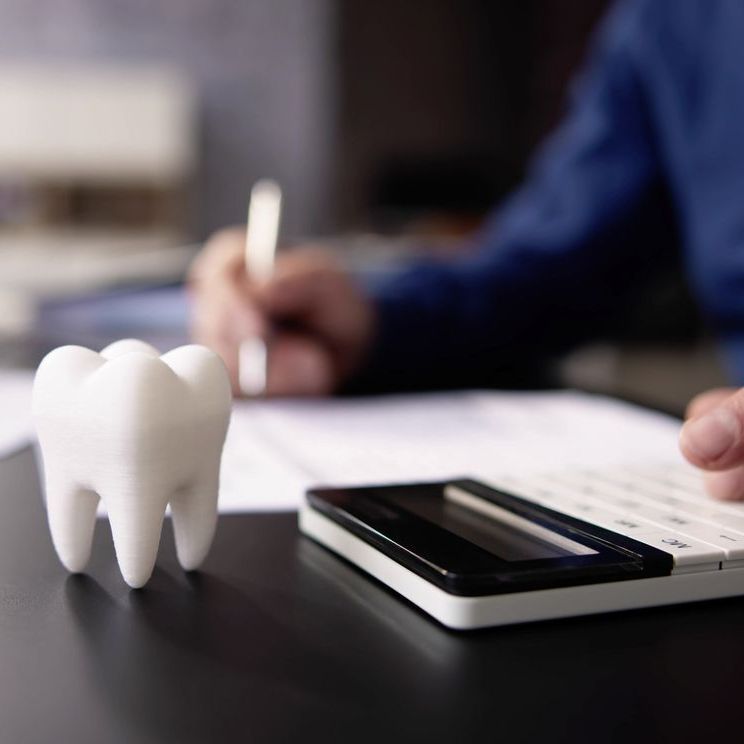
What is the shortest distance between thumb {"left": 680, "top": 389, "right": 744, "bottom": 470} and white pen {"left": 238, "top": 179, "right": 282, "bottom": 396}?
0.40 meters

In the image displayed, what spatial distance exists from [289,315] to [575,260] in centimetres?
30

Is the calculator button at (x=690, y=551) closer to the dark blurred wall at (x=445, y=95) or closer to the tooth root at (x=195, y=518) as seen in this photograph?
the tooth root at (x=195, y=518)

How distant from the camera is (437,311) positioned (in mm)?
786

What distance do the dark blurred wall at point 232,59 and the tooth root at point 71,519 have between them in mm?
3918

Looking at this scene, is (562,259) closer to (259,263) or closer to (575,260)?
(575,260)

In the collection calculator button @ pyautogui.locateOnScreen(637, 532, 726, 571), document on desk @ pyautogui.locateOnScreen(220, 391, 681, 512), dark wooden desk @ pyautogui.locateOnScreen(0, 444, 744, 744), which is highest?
calculator button @ pyautogui.locateOnScreen(637, 532, 726, 571)

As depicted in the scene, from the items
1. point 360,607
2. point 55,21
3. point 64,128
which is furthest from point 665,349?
point 55,21

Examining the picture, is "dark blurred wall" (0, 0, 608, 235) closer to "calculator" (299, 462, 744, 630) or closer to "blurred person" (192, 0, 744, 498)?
"blurred person" (192, 0, 744, 498)

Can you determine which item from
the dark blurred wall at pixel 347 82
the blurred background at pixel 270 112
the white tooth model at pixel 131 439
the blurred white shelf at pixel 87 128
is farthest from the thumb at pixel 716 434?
the dark blurred wall at pixel 347 82

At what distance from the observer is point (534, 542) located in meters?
0.27

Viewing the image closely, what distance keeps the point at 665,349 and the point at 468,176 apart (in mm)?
2280

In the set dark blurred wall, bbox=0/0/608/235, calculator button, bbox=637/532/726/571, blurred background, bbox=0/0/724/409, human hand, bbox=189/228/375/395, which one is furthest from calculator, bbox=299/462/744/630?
dark blurred wall, bbox=0/0/608/235

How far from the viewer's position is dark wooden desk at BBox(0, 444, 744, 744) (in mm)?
187

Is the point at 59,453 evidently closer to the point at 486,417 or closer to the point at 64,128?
the point at 486,417
